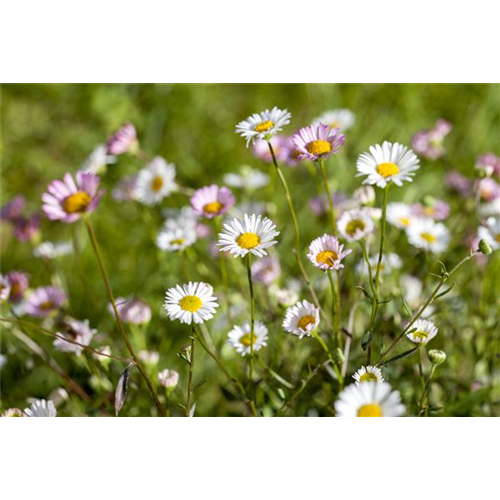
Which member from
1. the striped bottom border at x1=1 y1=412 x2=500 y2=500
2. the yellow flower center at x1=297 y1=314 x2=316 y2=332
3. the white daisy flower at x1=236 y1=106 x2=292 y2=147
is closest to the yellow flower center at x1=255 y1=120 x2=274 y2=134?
the white daisy flower at x1=236 y1=106 x2=292 y2=147

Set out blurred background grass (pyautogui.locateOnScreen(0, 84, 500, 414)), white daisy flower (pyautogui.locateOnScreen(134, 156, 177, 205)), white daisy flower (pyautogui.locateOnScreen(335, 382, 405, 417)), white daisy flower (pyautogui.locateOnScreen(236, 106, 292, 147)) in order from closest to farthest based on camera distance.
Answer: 1. white daisy flower (pyautogui.locateOnScreen(335, 382, 405, 417))
2. white daisy flower (pyautogui.locateOnScreen(236, 106, 292, 147))
3. white daisy flower (pyautogui.locateOnScreen(134, 156, 177, 205))
4. blurred background grass (pyautogui.locateOnScreen(0, 84, 500, 414))

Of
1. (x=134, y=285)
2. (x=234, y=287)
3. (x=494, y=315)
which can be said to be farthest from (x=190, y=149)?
(x=494, y=315)

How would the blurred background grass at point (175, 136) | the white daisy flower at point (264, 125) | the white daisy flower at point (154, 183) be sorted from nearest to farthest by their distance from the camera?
the white daisy flower at point (264, 125) < the white daisy flower at point (154, 183) < the blurred background grass at point (175, 136)

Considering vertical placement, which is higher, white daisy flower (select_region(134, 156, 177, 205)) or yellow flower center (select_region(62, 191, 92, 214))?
white daisy flower (select_region(134, 156, 177, 205))

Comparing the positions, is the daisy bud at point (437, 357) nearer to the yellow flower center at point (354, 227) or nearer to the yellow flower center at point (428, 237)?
the yellow flower center at point (354, 227)

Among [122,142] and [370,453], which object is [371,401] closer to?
[370,453]

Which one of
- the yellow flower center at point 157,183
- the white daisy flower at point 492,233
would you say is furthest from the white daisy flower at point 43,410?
the white daisy flower at point 492,233

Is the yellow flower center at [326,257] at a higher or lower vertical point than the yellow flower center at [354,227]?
lower

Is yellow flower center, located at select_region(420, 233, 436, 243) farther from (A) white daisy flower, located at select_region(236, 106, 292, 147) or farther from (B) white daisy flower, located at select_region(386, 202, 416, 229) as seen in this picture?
(A) white daisy flower, located at select_region(236, 106, 292, 147)
